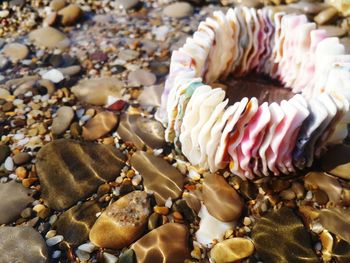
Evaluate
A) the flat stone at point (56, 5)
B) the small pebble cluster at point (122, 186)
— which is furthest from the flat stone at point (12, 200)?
the flat stone at point (56, 5)

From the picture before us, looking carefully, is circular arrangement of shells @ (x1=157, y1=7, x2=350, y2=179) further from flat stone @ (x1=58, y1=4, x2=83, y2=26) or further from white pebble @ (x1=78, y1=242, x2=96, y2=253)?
flat stone @ (x1=58, y1=4, x2=83, y2=26)

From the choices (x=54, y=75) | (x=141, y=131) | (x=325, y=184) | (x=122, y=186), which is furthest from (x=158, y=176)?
(x=54, y=75)

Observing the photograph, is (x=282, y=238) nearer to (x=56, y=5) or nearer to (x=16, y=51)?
(x=16, y=51)

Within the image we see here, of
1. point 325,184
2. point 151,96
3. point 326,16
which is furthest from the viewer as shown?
point 326,16

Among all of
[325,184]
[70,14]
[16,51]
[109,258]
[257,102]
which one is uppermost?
[257,102]

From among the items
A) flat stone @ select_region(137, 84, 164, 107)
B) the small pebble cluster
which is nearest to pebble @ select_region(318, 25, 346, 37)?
the small pebble cluster

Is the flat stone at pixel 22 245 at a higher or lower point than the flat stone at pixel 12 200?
lower

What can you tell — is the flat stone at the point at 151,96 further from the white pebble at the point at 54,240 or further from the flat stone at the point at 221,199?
the white pebble at the point at 54,240
